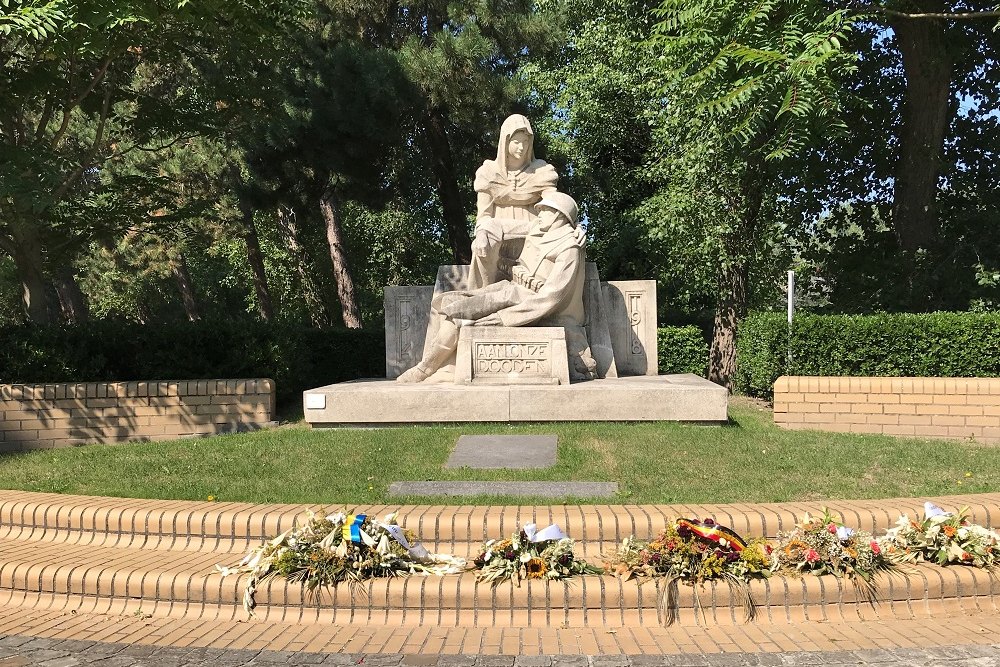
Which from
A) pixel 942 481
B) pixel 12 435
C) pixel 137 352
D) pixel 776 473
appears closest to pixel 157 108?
pixel 137 352

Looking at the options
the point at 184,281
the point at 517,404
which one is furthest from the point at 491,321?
the point at 184,281

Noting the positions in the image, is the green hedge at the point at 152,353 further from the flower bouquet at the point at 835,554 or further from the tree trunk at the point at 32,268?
the flower bouquet at the point at 835,554

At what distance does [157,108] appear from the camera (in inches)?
437

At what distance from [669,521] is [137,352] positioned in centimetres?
733

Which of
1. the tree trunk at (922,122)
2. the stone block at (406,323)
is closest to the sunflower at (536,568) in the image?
the stone block at (406,323)

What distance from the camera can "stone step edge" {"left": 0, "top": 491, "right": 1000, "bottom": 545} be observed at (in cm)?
458

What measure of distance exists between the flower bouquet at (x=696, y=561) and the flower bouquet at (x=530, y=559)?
26cm

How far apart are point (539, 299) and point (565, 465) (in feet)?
9.47

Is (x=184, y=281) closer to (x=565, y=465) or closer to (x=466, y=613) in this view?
(x=565, y=465)

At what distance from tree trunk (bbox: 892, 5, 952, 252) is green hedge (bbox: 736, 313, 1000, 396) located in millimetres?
3342

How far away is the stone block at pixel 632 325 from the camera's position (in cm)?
978

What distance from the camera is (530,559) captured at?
13.6 feet

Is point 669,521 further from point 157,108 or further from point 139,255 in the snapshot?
point 139,255

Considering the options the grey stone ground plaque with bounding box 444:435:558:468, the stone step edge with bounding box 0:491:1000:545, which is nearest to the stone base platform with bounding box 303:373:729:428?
the grey stone ground plaque with bounding box 444:435:558:468
